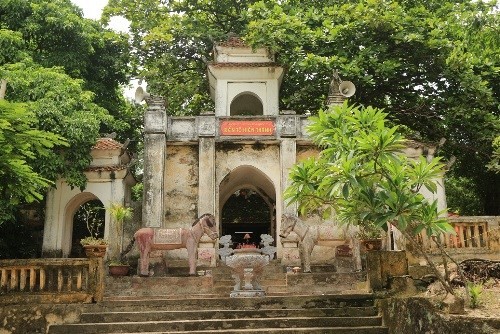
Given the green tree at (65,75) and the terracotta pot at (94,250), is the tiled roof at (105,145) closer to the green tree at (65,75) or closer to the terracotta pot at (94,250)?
the green tree at (65,75)

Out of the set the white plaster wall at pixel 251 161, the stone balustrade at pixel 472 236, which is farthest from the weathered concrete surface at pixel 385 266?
the white plaster wall at pixel 251 161

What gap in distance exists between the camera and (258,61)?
53.7 feet

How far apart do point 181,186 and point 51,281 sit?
20.5 feet

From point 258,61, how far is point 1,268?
1038cm

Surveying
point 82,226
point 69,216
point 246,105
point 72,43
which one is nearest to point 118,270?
point 69,216

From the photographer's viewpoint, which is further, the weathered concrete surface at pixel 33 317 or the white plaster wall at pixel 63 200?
the white plaster wall at pixel 63 200

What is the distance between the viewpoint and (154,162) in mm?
13867

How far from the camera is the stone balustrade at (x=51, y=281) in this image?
27.0 ft

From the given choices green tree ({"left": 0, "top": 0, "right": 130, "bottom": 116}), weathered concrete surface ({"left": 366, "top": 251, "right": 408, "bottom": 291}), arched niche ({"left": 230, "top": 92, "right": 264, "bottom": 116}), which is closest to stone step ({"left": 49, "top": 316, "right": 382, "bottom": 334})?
weathered concrete surface ({"left": 366, "top": 251, "right": 408, "bottom": 291})

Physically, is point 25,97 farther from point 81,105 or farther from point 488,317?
point 488,317

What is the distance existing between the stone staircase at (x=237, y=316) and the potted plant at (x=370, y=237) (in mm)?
1086

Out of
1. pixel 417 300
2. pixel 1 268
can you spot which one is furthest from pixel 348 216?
pixel 1 268

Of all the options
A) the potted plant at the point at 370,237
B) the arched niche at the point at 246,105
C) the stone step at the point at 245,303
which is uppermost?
the arched niche at the point at 246,105

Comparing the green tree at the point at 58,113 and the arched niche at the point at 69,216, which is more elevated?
the green tree at the point at 58,113
